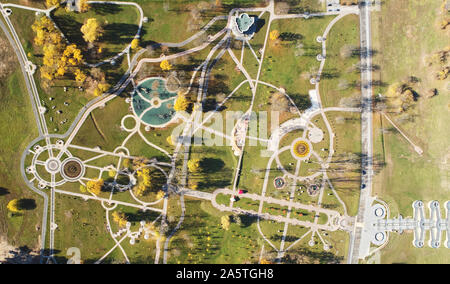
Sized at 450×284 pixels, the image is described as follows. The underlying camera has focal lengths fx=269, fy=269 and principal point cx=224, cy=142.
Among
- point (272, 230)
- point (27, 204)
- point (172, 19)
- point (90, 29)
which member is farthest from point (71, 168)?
point (272, 230)

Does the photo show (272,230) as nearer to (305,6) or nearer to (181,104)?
(181,104)

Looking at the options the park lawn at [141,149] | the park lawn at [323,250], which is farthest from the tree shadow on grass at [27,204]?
the park lawn at [323,250]

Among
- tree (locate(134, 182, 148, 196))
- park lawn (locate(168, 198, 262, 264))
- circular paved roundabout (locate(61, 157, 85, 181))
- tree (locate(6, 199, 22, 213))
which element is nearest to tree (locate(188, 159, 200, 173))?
park lawn (locate(168, 198, 262, 264))

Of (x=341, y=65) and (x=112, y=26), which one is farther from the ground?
(x=112, y=26)

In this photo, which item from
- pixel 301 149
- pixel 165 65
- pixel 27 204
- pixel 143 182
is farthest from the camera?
pixel 301 149

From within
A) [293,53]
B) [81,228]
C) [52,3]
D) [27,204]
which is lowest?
[81,228]

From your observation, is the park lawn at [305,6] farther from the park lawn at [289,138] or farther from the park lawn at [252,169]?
the park lawn at [252,169]
